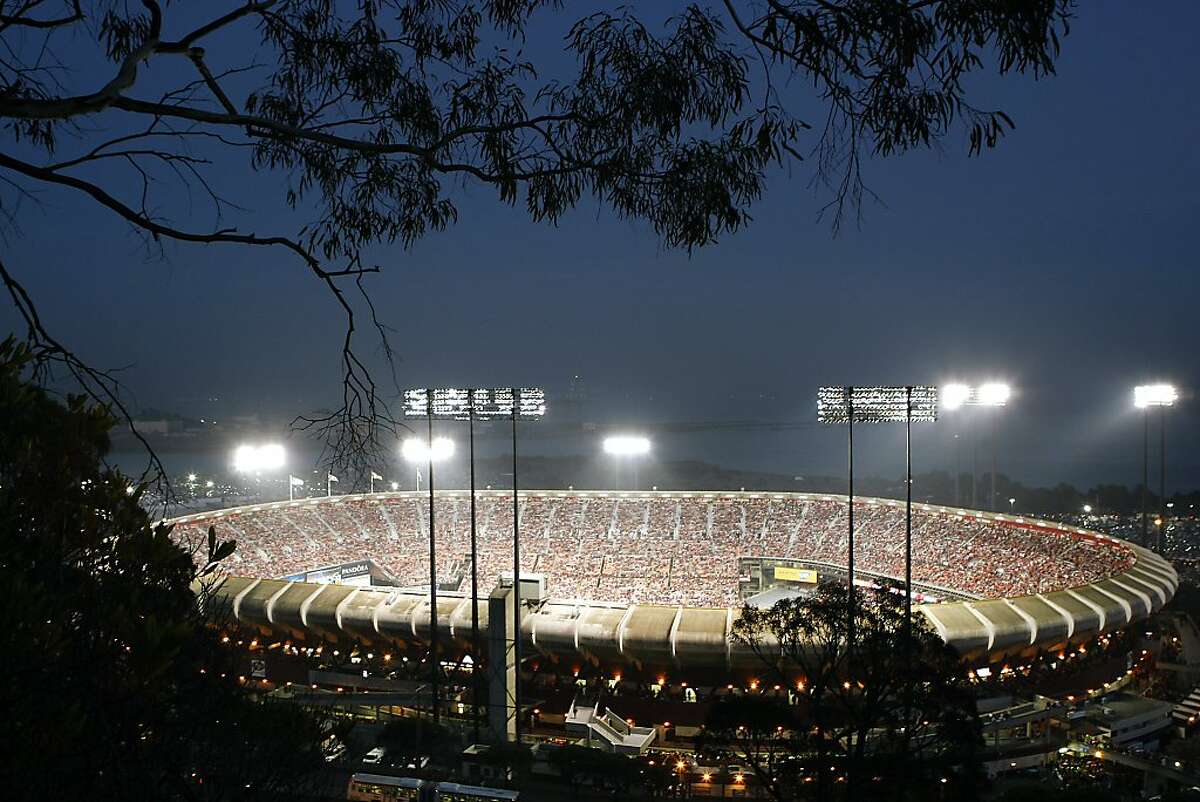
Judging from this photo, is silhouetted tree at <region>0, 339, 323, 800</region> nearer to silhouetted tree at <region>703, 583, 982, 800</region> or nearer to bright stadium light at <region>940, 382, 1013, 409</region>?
silhouetted tree at <region>703, 583, 982, 800</region>

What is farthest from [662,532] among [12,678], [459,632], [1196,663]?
[12,678]

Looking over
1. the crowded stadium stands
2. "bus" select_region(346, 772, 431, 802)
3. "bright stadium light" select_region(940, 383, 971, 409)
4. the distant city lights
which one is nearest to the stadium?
the crowded stadium stands

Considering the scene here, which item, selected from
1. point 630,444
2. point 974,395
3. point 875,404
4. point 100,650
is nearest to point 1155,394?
point 974,395

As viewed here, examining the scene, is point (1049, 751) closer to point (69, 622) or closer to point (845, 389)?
point (845, 389)

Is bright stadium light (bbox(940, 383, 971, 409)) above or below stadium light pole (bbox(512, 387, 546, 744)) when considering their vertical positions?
above

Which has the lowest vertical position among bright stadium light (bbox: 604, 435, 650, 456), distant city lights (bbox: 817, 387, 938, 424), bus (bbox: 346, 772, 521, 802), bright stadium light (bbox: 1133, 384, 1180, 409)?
bus (bbox: 346, 772, 521, 802)

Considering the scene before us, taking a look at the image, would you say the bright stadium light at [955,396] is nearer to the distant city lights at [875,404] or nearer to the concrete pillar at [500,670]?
the distant city lights at [875,404]

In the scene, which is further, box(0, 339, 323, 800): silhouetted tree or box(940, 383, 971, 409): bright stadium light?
box(940, 383, 971, 409): bright stadium light

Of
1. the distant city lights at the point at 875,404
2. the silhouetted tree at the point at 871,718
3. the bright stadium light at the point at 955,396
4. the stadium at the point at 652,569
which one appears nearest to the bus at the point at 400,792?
the silhouetted tree at the point at 871,718
